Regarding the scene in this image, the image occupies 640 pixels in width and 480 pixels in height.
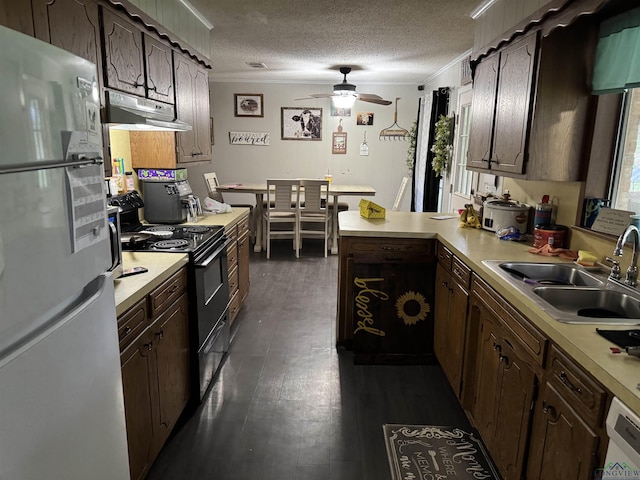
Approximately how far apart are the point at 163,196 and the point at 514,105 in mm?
2255

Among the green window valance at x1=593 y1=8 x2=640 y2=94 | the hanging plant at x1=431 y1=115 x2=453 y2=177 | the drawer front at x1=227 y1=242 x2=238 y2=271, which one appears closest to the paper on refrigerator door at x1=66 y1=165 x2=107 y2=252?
the drawer front at x1=227 y1=242 x2=238 y2=271

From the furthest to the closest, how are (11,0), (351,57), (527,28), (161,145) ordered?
(351,57)
(161,145)
(527,28)
(11,0)

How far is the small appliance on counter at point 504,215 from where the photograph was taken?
2.63 meters

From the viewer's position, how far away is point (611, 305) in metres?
1.68

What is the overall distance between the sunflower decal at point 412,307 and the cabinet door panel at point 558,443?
130 cm

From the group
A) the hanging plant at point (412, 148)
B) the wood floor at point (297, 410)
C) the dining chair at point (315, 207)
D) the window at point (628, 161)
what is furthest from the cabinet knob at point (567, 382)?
the hanging plant at point (412, 148)

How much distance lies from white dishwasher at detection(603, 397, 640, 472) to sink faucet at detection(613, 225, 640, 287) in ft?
2.65

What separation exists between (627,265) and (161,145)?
108 inches

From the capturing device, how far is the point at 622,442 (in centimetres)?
97

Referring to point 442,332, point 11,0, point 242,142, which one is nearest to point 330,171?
point 242,142

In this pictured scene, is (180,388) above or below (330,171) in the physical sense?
below

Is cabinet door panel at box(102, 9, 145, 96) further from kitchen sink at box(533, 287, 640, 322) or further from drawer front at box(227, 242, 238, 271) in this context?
kitchen sink at box(533, 287, 640, 322)

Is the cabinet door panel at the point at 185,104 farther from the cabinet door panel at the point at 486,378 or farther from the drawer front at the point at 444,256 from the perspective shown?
the cabinet door panel at the point at 486,378

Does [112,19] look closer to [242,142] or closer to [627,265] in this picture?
[627,265]
